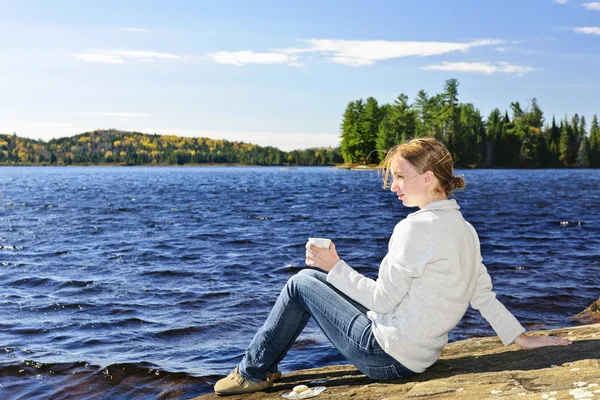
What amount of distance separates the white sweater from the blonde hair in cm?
18

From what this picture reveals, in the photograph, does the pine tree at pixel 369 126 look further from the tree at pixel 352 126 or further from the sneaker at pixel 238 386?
the sneaker at pixel 238 386

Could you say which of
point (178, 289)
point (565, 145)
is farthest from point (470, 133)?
point (178, 289)

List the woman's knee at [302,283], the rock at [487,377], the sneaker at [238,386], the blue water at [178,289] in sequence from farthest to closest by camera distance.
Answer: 1. the blue water at [178,289]
2. the sneaker at [238,386]
3. the woman's knee at [302,283]
4. the rock at [487,377]

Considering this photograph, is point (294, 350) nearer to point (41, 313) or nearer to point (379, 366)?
point (379, 366)

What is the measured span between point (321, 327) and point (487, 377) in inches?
51.2

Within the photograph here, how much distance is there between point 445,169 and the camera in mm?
4047

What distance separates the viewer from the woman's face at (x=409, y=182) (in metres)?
4.07

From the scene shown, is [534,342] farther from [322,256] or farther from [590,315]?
[590,315]

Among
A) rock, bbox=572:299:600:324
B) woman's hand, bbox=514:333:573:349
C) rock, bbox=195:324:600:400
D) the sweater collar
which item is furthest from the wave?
rock, bbox=572:299:600:324

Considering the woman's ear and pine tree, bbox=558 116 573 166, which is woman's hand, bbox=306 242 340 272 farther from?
pine tree, bbox=558 116 573 166

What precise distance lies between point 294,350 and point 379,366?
338 centimetres

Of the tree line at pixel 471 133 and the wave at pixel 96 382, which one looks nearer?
the wave at pixel 96 382

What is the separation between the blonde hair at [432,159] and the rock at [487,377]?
1371 millimetres

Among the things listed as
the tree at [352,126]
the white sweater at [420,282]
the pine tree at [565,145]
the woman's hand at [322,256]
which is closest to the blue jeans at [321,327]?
the white sweater at [420,282]
